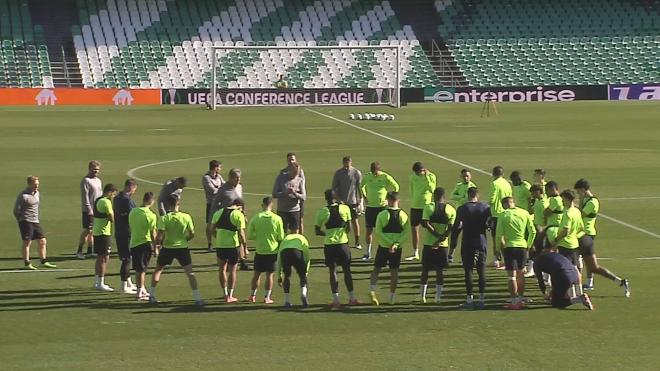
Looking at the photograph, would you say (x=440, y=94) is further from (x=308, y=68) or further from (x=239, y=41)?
(x=239, y=41)

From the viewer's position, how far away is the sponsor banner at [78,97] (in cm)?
6231

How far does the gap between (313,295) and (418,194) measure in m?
4.78

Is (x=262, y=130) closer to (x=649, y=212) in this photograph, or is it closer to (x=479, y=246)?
(x=649, y=212)

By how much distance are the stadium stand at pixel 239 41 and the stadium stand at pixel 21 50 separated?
2417 mm

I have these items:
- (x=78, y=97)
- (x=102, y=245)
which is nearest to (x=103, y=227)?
(x=102, y=245)

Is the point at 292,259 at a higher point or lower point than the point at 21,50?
lower

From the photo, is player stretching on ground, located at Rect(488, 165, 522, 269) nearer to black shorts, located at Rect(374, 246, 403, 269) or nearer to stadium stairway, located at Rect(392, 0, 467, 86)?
black shorts, located at Rect(374, 246, 403, 269)

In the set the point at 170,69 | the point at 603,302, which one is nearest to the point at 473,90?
the point at 170,69

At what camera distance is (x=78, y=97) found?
6347 cm

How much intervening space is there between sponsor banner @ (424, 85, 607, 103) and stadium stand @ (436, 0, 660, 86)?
5.32 m

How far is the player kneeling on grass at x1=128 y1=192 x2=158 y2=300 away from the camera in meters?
19.7

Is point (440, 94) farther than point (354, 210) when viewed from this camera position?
Yes

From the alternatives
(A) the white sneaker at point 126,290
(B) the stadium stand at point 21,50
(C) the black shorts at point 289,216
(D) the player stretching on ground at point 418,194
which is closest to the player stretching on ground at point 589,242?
(D) the player stretching on ground at point 418,194

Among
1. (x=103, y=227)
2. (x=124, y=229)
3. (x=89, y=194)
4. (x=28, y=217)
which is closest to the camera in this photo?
(x=124, y=229)
